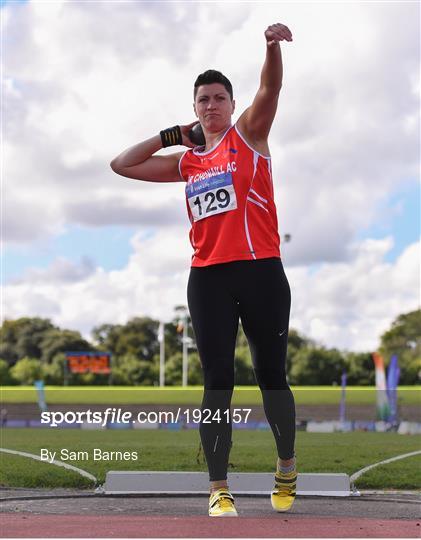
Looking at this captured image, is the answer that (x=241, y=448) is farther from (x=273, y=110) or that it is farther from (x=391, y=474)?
(x=273, y=110)

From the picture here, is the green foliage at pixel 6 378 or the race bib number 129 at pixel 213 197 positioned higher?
the green foliage at pixel 6 378

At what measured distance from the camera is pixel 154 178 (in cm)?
457

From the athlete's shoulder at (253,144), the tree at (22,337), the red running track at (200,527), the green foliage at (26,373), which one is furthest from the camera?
the tree at (22,337)

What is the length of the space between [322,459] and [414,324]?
8068 cm

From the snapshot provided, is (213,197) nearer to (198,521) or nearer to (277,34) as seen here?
(277,34)

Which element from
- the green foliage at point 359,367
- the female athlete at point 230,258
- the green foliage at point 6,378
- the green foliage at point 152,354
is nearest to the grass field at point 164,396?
the green foliage at point 152,354

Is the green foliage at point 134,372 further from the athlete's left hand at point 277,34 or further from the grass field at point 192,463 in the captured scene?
the athlete's left hand at point 277,34

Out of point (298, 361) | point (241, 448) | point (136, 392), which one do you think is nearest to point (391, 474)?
point (241, 448)

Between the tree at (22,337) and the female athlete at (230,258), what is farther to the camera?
the tree at (22,337)

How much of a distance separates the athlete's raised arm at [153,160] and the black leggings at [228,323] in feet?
2.06

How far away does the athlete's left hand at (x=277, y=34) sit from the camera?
387cm

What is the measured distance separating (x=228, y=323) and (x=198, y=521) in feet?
2.99

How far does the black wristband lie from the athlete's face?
21 cm

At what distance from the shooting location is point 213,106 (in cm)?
420
